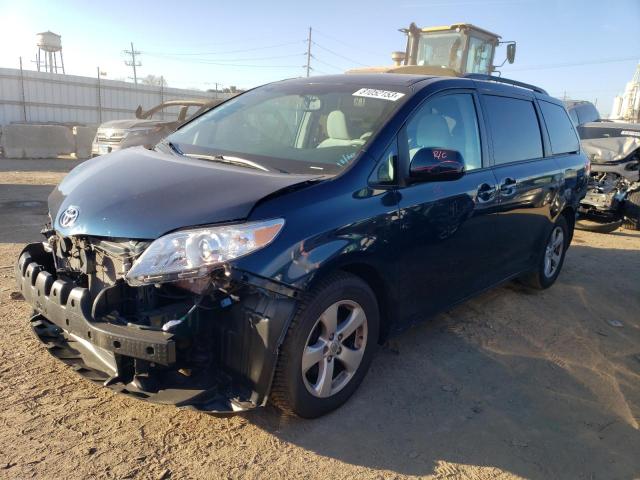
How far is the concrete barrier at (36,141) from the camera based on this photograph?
584 inches

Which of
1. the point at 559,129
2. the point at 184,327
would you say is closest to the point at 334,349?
the point at 184,327

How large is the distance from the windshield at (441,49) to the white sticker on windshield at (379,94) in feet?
28.0

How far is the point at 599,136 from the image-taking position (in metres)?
9.73

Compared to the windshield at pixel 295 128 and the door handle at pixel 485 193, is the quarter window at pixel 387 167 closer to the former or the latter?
the windshield at pixel 295 128

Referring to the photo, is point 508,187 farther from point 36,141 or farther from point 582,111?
point 36,141

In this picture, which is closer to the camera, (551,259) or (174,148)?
(174,148)

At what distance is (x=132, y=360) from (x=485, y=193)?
2.59 meters

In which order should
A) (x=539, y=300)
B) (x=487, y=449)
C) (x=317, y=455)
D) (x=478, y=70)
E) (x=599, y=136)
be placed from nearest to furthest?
(x=317, y=455), (x=487, y=449), (x=539, y=300), (x=599, y=136), (x=478, y=70)

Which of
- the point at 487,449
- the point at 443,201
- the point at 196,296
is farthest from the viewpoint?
the point at 443,201

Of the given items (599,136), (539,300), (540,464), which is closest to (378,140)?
(540,464)

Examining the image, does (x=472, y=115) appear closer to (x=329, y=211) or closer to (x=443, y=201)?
(x=443, y=201)

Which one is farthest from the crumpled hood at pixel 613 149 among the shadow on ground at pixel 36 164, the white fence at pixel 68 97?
the white fence at pixel 68 97

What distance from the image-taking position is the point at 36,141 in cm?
1537

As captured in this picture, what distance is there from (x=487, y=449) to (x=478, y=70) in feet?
35.2
